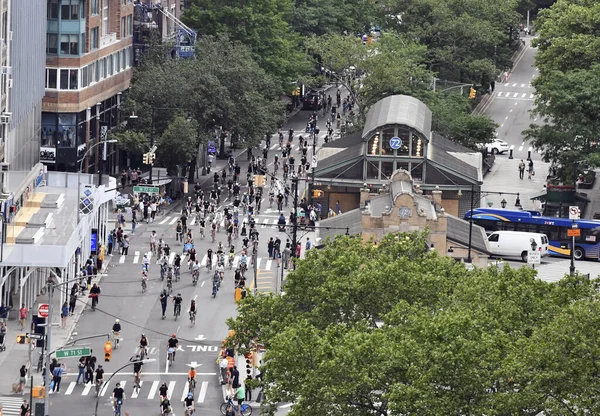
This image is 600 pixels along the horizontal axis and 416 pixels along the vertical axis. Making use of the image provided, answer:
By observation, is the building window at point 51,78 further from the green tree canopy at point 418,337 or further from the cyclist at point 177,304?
the green tree canopy at point 418,337

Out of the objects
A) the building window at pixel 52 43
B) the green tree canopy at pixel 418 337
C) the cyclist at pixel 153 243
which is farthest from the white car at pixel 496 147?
the green tree canopy at pixel 418 337

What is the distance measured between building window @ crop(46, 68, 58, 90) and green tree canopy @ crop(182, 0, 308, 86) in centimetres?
2712

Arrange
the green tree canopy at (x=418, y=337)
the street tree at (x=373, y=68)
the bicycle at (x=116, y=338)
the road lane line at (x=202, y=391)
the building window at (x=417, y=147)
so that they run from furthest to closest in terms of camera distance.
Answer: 1. the street tree at (x=373, y=68)
2. the building window at (x=417, y=147)
3. the bicycle at (x=116, y=338)
4. the road lane line at (x=202, y=391)
5. the green tree canopy at (x=418, y=337)

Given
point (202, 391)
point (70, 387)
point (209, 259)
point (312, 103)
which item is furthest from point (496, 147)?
point (70, 387)

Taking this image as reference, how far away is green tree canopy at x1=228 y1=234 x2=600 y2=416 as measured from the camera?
214ft

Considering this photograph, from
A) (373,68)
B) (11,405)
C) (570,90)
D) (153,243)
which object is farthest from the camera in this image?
(373,68)

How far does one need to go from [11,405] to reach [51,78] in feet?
172

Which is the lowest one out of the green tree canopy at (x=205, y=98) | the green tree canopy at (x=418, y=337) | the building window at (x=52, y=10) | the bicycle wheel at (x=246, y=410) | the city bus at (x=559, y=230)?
the bicycle wheel at (x=246, y=410)

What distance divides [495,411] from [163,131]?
247 ft

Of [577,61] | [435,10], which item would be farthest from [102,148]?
[435,10]

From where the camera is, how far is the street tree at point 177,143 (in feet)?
442

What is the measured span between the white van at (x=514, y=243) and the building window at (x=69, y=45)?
3298 centimetres

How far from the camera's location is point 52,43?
133 m

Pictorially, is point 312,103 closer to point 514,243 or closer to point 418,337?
point 514,243
